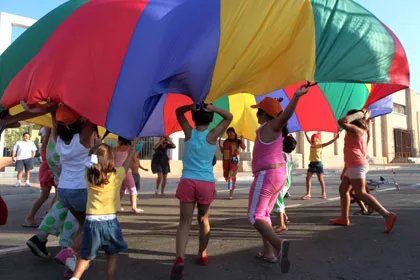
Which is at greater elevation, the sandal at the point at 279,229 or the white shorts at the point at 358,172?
the white shorts at the point at 358,172

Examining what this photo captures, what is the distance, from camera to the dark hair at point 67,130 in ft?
11.3

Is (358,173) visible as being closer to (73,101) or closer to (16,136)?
(73,101)

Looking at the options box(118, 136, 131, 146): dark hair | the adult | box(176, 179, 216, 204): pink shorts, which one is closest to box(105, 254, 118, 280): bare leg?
box(176, 179, 216, 204): pink shorts

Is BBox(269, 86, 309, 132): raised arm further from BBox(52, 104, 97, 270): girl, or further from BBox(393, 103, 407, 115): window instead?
BBox(393, 103, 407, 115): window

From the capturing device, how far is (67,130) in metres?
3.46

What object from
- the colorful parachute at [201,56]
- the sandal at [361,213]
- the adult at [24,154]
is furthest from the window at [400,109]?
the colorful parachute at [201,56]

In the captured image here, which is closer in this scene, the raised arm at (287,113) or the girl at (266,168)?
the raised arm at (287,113)

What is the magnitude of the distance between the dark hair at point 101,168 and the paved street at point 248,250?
3.48 feet

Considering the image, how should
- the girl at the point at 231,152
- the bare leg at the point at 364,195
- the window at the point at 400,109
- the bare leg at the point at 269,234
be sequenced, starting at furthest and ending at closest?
the window at the point at 400,109 < the girl at the point at 231,152 < the bare leg at the point at 364,195 < the bare leg at the point at 269,234

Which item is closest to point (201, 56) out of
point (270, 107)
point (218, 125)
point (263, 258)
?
point (218, 125)

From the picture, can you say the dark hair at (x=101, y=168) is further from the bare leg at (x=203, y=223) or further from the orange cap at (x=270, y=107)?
the orange cap at (x=270, y=107)

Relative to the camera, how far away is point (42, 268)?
3.59 meters

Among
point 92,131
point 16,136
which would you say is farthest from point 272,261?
point 16,136

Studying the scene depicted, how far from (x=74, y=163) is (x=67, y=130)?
34 cm
